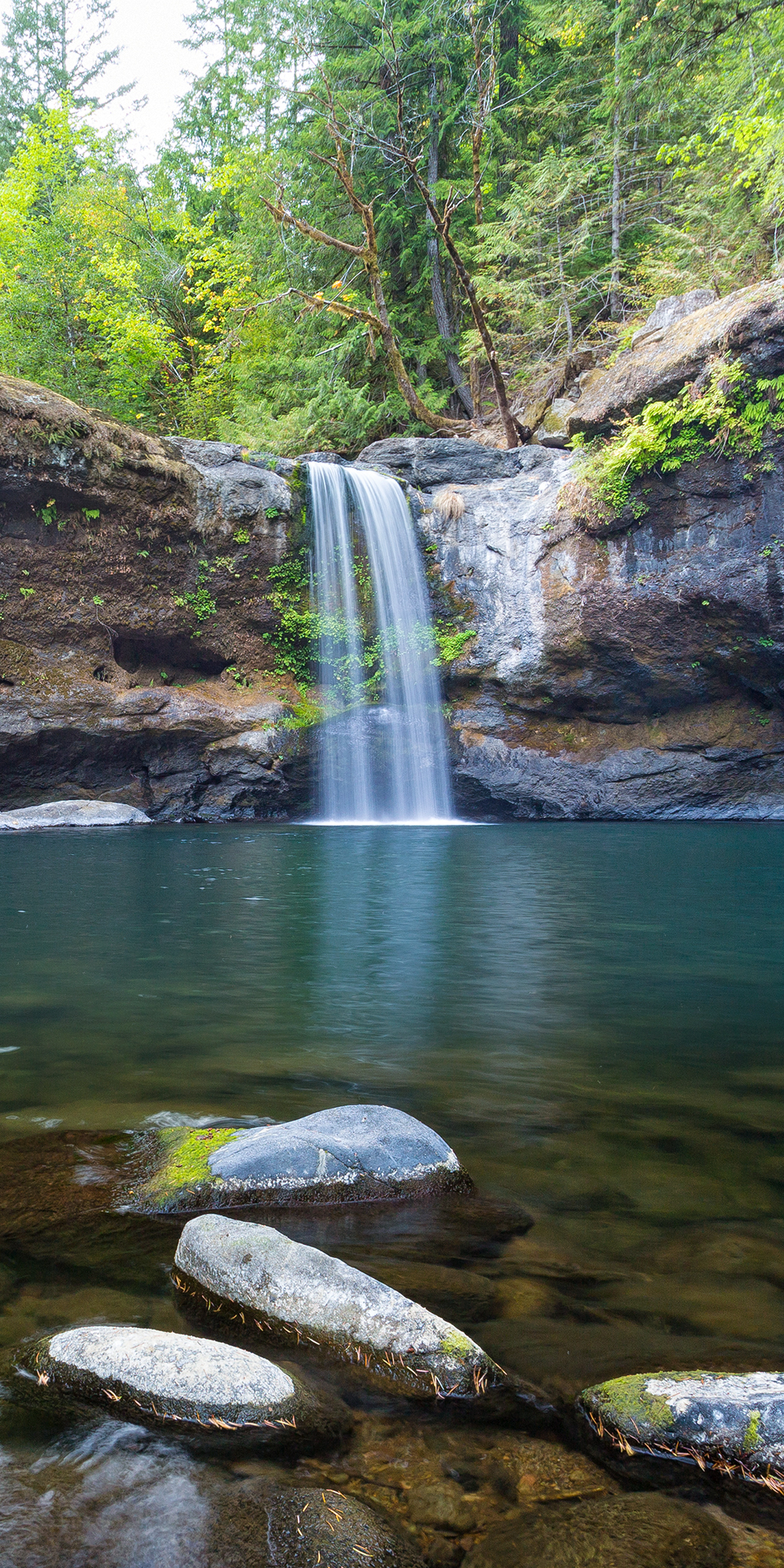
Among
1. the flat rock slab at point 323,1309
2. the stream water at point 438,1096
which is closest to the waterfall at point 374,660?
the stream water at point 438,1096

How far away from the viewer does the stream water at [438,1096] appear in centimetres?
183

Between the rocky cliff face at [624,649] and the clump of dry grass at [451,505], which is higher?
the clump of dry grass at [451,505]

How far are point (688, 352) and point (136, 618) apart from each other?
11.3 meters

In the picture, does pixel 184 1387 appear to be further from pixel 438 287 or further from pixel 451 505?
pixel 438 287

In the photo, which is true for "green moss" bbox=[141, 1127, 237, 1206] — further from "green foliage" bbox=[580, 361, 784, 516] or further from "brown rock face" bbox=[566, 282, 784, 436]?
"brown rock face" bbox=[566, 282, 784, 436]

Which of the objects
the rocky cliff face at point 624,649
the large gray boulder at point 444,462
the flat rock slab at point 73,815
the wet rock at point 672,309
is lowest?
the flat rock slab at point 73,815

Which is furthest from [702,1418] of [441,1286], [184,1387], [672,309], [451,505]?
[672,309]

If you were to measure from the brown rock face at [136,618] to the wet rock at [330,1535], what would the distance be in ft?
49.9

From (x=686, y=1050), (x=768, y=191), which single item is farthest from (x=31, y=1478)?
(x=768, y=191)

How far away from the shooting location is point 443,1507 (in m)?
1.43

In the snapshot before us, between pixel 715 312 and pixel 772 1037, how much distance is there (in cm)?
1503

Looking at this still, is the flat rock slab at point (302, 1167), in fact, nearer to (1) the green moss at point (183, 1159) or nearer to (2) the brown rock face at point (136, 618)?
(1) the green moss at point (183, 1159)

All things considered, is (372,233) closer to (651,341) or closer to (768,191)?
(651,341)

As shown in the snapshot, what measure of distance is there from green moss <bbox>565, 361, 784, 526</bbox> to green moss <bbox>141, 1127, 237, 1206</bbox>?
1523 cm
